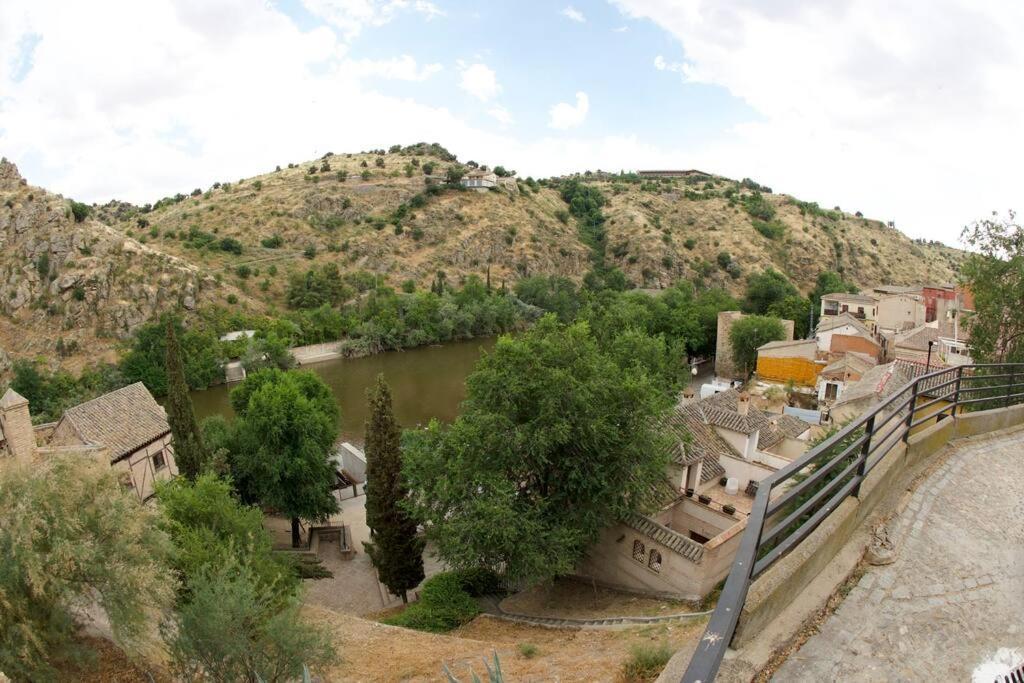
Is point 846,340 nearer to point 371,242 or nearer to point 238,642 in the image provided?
point 238,642

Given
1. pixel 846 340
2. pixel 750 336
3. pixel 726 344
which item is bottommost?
pixel 726 344

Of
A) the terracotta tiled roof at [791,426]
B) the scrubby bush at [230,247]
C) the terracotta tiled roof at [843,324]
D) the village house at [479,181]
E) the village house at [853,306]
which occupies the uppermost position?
the village house at [479,181]

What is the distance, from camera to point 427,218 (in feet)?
275

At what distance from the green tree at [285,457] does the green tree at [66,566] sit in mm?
11229

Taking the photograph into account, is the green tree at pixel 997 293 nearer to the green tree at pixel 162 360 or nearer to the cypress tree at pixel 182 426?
the cypress tree at pixel 182 426

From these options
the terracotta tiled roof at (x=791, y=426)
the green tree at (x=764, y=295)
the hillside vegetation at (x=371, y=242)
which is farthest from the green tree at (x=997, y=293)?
the hillside vegetation at (x=371, y=242)

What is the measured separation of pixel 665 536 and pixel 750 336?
32404 millimetres

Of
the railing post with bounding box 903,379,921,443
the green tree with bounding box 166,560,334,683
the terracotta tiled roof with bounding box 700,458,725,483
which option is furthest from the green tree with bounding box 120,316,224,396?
the railing post with bounding box 903,379,921,443

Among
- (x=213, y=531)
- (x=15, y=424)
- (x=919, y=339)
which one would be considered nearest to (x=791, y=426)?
(x=919, y=339)

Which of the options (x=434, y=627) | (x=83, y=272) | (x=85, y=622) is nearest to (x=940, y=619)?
(x=434, y=627)

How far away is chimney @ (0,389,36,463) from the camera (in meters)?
15.8

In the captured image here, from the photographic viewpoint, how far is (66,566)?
844 centimetres

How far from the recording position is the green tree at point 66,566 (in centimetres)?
800

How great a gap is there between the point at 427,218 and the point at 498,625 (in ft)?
247
